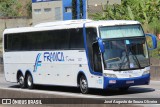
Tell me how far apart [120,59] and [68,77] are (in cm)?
364

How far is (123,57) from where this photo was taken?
21.2m

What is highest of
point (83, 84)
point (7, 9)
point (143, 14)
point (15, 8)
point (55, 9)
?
point (15, 8)

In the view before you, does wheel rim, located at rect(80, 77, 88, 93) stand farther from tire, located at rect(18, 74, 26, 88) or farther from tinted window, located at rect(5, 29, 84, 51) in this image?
tire, located at rect(18, 74, 26, 88)

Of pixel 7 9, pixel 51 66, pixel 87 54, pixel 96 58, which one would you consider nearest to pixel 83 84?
pixel 87 54

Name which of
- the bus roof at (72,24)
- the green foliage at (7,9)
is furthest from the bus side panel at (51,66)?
the green foliage at (7,9)

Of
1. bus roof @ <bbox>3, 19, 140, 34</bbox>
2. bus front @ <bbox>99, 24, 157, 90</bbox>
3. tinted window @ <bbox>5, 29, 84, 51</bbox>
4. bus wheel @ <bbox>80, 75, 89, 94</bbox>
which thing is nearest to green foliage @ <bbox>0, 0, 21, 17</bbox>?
tinted window @ <bbox>5, 29, 84, 51</bbox>

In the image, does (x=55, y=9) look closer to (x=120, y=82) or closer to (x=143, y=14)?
(x=143, y=14)

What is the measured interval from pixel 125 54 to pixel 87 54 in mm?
1644

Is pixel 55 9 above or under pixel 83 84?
above

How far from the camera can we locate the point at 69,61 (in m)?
23.9

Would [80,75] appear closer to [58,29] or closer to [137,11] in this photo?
[58,29]

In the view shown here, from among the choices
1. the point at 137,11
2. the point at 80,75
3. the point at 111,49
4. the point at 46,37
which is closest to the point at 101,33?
the point at 111,49

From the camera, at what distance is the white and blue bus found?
21.2 metres

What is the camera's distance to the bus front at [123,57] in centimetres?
2111
